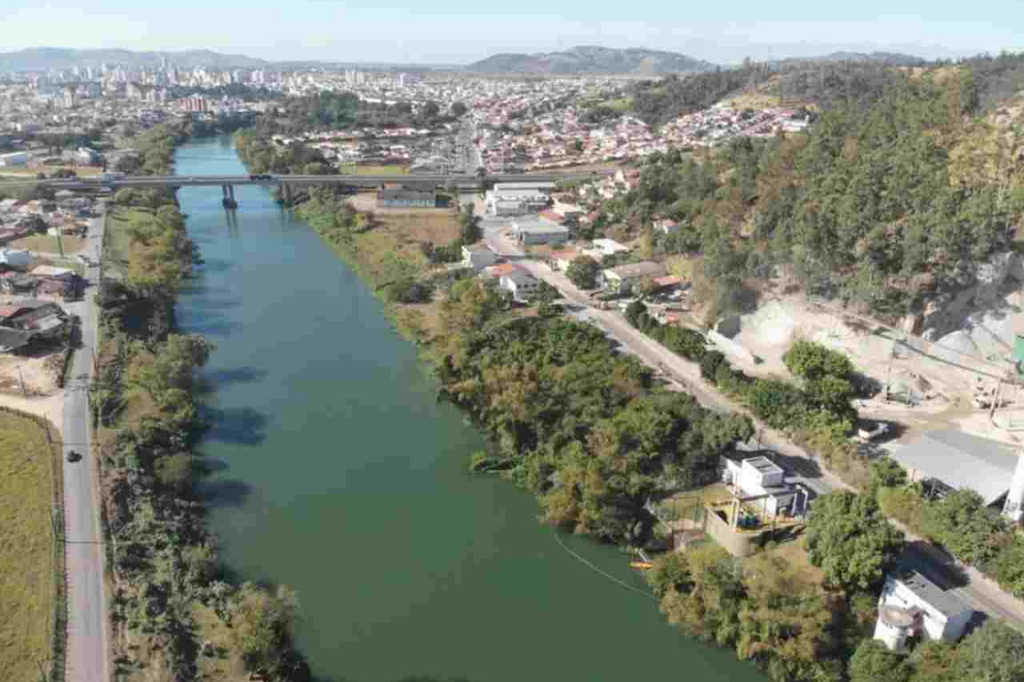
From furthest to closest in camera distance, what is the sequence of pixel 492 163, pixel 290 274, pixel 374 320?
pixel 492 163, pixel 290 274, pixel 374 320

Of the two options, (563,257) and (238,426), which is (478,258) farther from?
(238,426)

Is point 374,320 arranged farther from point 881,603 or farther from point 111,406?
point 881,603

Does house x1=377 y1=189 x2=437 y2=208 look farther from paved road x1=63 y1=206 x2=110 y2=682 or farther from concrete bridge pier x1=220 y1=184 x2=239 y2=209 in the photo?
paved road x1=63 y1=206 x2=110 y2=682

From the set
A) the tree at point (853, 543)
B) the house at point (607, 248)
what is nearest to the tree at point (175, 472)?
the tree at point (853, 543)

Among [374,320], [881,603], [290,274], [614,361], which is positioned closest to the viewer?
[881,603]

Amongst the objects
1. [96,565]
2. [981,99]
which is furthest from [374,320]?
[981,99]
